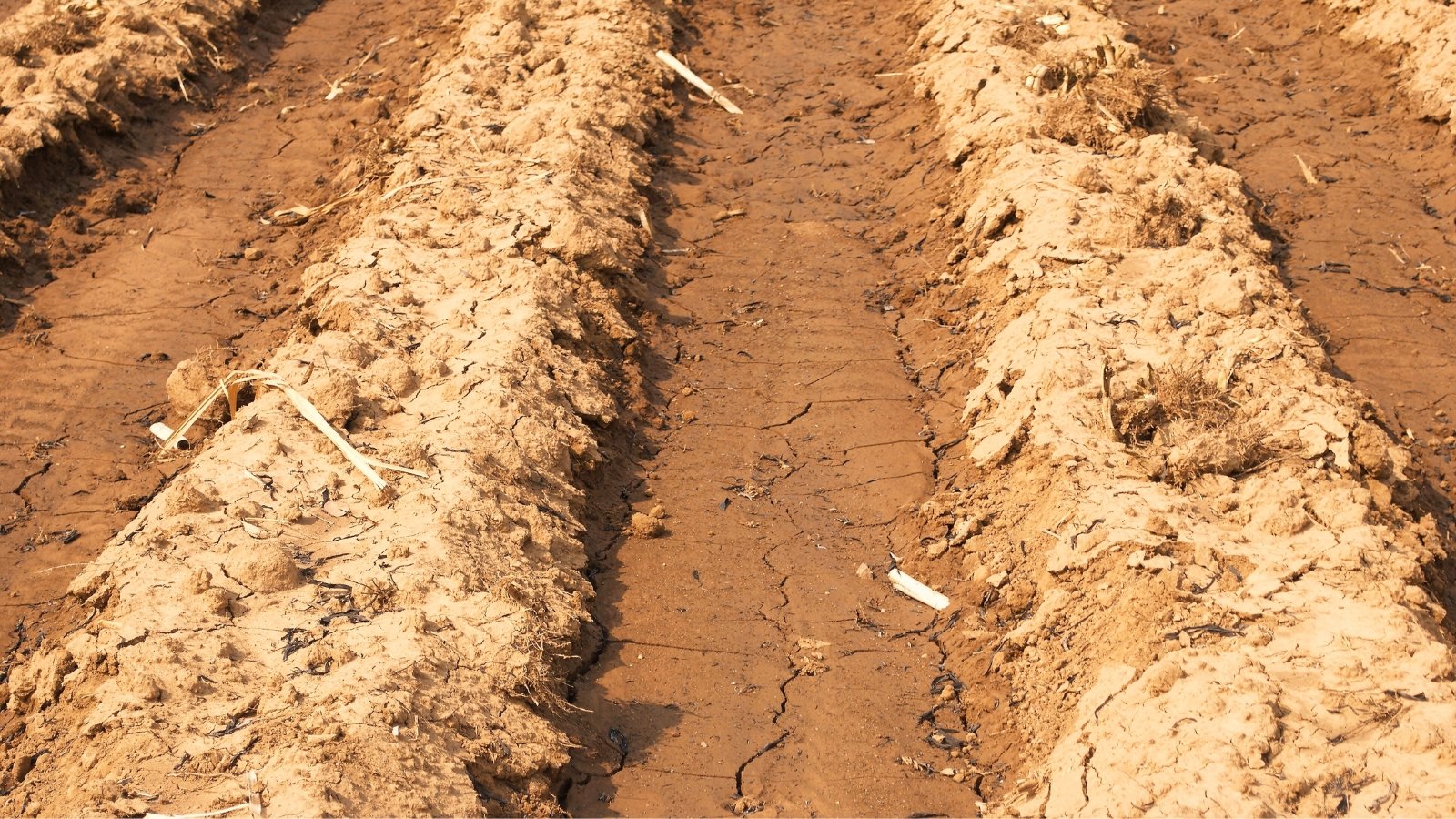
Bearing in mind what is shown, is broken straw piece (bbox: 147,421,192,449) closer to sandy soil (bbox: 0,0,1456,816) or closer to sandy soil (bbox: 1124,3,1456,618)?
sandy soil (bbox: 0,0,1456,816)

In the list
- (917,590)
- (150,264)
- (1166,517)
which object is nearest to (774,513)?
(917,590)

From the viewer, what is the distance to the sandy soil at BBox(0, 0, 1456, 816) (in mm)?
3928

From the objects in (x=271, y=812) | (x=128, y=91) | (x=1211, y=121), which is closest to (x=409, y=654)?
(x=271, y=812)

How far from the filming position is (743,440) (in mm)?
5867

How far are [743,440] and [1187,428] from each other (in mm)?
2017

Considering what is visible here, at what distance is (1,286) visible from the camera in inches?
269

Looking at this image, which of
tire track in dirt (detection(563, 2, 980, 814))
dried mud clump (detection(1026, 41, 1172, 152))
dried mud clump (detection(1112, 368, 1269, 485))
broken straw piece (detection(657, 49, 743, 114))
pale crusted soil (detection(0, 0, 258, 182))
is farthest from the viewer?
broken straw piece (detection(657, 49, 743, 114))

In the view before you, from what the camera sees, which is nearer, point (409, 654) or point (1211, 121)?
point (409, 654)

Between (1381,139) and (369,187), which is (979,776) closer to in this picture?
(369,187)

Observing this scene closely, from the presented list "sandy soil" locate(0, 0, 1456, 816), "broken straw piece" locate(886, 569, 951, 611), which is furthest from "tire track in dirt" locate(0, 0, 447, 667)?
"broken straw piece" locate(886, 569, 951, 611)

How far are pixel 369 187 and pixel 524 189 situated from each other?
110cm

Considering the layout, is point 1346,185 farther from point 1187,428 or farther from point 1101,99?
point 1187,428

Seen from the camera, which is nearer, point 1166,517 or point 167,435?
point 1166,517

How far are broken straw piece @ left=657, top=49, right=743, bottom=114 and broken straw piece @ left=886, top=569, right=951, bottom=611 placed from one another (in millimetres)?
4697
